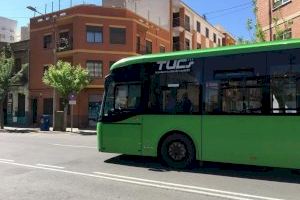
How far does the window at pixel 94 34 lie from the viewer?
38531 mm

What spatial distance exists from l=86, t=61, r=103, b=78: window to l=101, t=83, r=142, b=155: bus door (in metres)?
26.2

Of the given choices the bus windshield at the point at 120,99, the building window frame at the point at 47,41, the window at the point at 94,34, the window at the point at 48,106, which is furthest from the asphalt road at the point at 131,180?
the building window frame at the point at 47,41

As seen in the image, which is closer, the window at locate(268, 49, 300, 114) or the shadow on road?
the window at locate(268, 49, 300, 114)

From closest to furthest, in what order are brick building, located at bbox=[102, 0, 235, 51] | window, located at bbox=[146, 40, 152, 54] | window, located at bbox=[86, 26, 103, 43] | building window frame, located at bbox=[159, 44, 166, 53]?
window, located at bbox=[86, 26, 103, 43], window, located at bbox=[146, 40, 152, 54], building window frame, located at bbox=[159, 44, 166, 53], brick building, located at bbox=[102, 0, 235, 51]

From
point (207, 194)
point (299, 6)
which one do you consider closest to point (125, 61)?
point (207, 194)

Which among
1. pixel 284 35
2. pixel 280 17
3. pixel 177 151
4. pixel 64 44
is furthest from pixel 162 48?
pixel 177 151

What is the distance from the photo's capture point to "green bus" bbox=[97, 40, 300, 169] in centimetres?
970

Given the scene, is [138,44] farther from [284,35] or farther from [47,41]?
[284,35]

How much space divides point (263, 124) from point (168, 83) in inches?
108

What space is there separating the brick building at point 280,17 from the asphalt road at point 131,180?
1235cm

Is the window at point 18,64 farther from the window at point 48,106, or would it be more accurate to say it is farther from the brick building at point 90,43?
the window at point 48,106

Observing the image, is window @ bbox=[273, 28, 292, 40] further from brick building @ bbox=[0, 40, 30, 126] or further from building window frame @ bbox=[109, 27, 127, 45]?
brick building @ bbox=[0, 40, 30, 126]

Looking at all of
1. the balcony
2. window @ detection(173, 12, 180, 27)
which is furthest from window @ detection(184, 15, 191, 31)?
the balcony

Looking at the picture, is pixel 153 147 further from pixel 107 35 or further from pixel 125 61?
pixel 107 35
